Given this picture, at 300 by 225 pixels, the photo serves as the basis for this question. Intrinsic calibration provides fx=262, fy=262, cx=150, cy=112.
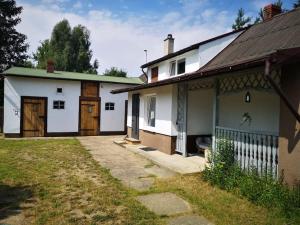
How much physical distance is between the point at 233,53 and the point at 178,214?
565cm

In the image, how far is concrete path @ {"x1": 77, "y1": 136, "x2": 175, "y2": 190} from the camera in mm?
6426

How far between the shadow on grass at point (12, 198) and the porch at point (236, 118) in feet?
14.5

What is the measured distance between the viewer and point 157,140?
35.5 ft

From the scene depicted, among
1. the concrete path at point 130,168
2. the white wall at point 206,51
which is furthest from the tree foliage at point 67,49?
the white wall at point 206,51

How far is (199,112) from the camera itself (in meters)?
9.65

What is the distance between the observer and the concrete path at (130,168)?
643cm

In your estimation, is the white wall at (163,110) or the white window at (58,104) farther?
the white window at (58,104)

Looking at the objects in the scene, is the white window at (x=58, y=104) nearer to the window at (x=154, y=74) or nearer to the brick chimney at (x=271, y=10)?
the window at (x=154, y=74)

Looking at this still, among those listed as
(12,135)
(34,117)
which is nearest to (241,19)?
(34,117)

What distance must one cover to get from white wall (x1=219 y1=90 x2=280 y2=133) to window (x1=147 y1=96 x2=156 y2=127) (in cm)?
327

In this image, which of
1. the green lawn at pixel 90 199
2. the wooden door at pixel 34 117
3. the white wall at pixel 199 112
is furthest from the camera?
the wooden door at pixel 34 117

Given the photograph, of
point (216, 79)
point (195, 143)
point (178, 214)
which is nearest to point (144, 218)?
point (178, 214)

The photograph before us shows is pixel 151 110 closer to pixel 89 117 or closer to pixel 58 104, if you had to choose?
pixel 89 117

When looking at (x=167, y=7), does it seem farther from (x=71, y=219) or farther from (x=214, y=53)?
(x=71, y=219)
